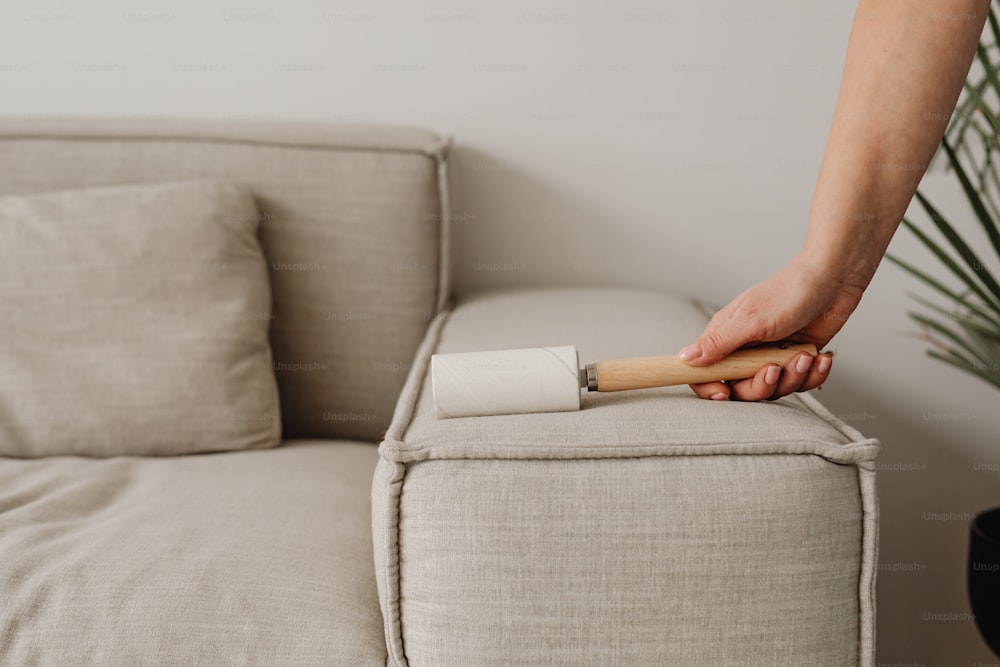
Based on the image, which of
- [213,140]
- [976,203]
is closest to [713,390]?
[976,203]

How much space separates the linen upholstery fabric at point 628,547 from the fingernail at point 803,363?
92 millimetres

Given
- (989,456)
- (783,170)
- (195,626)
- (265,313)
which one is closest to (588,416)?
(195,626)

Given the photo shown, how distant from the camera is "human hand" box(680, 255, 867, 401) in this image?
0.75m

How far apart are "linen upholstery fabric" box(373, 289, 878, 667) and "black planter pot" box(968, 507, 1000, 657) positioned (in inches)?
21.4

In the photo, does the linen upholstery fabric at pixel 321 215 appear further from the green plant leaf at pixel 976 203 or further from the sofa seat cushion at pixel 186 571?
the green plant leaf at pixel 976 203

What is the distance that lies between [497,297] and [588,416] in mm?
621

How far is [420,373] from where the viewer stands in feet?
3.00

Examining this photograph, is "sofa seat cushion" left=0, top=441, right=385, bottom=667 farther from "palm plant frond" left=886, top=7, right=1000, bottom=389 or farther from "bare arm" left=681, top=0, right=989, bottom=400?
"palm plant frond" left=886, top=7, right=1000, bottom=389

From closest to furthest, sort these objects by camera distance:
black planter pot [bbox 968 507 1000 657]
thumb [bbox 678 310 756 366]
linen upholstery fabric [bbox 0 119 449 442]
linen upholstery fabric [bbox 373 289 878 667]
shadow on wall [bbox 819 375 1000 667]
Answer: linen upholstery fabric [bbox 373 289 878 667] → thumb [bbox 678 310 756 366] → black planter pot [bbox 968 507 1000 657] → linen upholstery fabric [bbox 0 119 449 442] → shadow on wall [bbox 819 375 1000 667]

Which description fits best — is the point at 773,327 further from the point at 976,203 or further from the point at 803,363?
the point at 976,203

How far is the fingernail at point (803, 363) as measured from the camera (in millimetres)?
760

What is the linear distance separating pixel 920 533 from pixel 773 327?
0.98m

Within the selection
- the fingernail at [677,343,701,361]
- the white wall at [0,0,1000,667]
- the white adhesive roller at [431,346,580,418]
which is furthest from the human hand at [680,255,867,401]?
the white wall at [0,0,1000,667]

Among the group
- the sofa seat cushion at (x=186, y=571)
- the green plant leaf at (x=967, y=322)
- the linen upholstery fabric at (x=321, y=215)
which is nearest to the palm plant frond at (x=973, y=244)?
the green plant leaf at (x=967, y=322)
